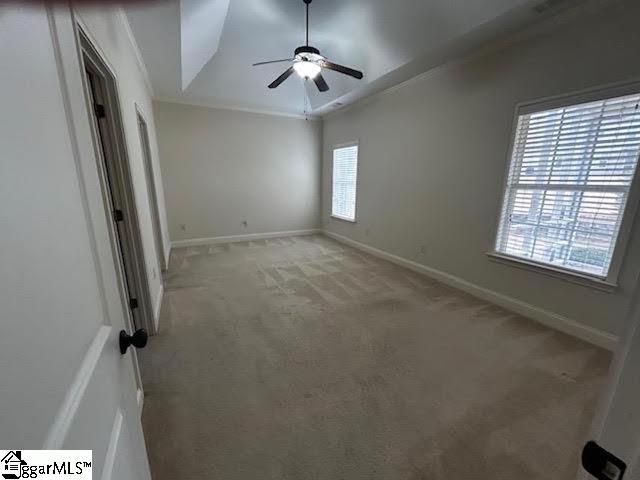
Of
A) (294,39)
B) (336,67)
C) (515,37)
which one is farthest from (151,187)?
(515,37)

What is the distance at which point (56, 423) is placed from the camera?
41 cm

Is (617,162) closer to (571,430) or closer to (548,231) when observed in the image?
(548,231)

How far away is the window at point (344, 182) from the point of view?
5.11 m

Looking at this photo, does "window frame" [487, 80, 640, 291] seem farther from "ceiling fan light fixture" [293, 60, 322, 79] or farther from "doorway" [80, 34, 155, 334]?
"doorway" [80, 34, 155, 334]

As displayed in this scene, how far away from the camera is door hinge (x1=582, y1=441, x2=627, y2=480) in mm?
439

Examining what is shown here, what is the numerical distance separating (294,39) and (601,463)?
4.67 meters

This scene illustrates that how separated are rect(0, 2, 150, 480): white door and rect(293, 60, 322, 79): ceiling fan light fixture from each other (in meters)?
2.49

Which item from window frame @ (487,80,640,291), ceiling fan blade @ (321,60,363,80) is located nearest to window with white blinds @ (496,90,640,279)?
window frame @ (487,80,640,291)

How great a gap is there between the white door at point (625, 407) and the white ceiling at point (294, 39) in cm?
269

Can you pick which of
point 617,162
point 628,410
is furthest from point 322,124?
point 628,410

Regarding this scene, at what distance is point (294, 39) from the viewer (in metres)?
3.78

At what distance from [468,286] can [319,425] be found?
8.18 feet

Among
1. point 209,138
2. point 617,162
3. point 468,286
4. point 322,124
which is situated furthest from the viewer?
point 322,124

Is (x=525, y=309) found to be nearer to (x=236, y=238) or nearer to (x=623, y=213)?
(x=623, y=213)
